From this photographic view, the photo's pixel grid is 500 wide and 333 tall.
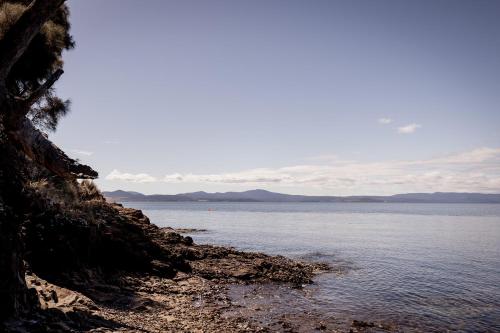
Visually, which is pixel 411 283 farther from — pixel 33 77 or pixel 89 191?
pixel 33 77

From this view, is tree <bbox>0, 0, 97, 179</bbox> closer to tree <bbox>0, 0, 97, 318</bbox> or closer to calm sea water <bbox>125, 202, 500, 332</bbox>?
tree <bbox>0, 0, 97, 318</bbox>

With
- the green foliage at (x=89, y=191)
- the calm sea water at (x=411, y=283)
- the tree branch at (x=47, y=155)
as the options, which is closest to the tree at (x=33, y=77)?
the tree branch at (x=47, y=155)

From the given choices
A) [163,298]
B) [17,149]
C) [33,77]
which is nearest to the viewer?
[17,149]

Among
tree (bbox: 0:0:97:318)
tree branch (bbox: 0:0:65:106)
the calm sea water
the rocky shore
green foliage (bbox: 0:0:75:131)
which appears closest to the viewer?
tree (bbox: 0:0:97:318)

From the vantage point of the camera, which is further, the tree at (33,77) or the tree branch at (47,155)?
the tree branch at (47,155)

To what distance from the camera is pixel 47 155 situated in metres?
15.1

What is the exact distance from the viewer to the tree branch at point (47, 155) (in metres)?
14.3

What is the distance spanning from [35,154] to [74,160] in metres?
1.43

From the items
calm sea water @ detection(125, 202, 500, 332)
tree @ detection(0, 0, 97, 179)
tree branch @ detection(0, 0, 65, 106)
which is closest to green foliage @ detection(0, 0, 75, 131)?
tree @ detection(0, 0, 97, 179)

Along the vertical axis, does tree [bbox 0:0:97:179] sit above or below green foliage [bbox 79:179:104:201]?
above

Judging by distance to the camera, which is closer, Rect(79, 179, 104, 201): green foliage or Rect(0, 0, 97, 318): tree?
Rect(0, 0, 97, 318): tree

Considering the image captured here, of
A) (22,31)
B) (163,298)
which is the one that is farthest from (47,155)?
(163,298)

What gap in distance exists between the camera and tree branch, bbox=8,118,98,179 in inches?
563

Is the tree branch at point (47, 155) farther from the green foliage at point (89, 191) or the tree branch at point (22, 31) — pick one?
the green foliage at point (89, 191)
